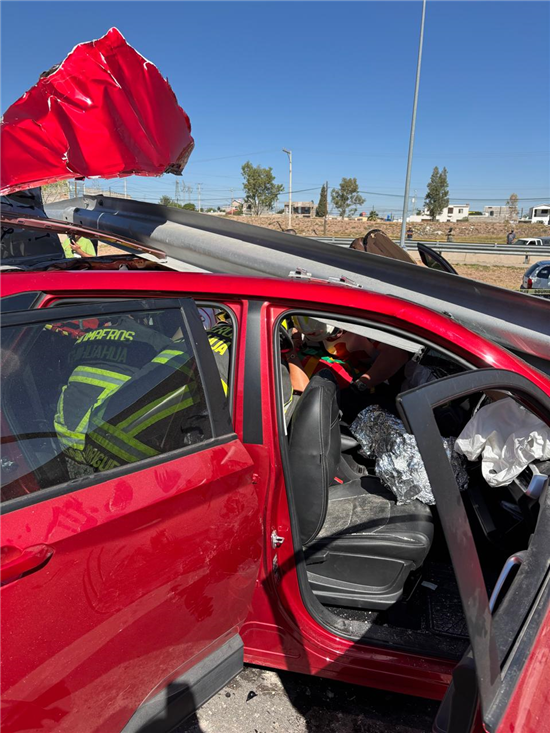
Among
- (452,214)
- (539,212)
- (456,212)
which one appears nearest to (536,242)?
(539,212)

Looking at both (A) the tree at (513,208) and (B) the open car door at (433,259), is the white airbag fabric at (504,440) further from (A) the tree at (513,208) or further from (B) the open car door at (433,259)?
(A) the tree at (513,208)

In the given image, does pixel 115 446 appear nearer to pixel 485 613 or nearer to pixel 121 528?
pixel 121 528

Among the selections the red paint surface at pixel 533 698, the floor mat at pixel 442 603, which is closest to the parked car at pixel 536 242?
the floor mat at pixel 442 603

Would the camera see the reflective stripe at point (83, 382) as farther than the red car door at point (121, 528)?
Yes

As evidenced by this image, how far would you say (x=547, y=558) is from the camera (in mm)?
1367

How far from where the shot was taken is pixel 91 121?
2.89m

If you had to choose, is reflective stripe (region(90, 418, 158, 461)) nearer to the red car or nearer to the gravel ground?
the red car

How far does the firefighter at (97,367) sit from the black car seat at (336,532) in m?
0.74

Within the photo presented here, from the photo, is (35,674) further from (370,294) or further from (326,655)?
(370,294)

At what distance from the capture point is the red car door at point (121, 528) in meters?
1.20

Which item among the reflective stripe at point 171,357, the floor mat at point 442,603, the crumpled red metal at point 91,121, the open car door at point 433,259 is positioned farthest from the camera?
the open car door at point 433,259

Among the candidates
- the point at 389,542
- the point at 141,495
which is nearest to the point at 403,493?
the point at 389,542

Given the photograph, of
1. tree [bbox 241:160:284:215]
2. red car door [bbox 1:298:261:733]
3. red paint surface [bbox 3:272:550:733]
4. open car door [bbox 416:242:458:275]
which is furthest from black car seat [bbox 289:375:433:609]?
tree [bbox 241:160:284:215]

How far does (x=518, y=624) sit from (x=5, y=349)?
4.65 ft
